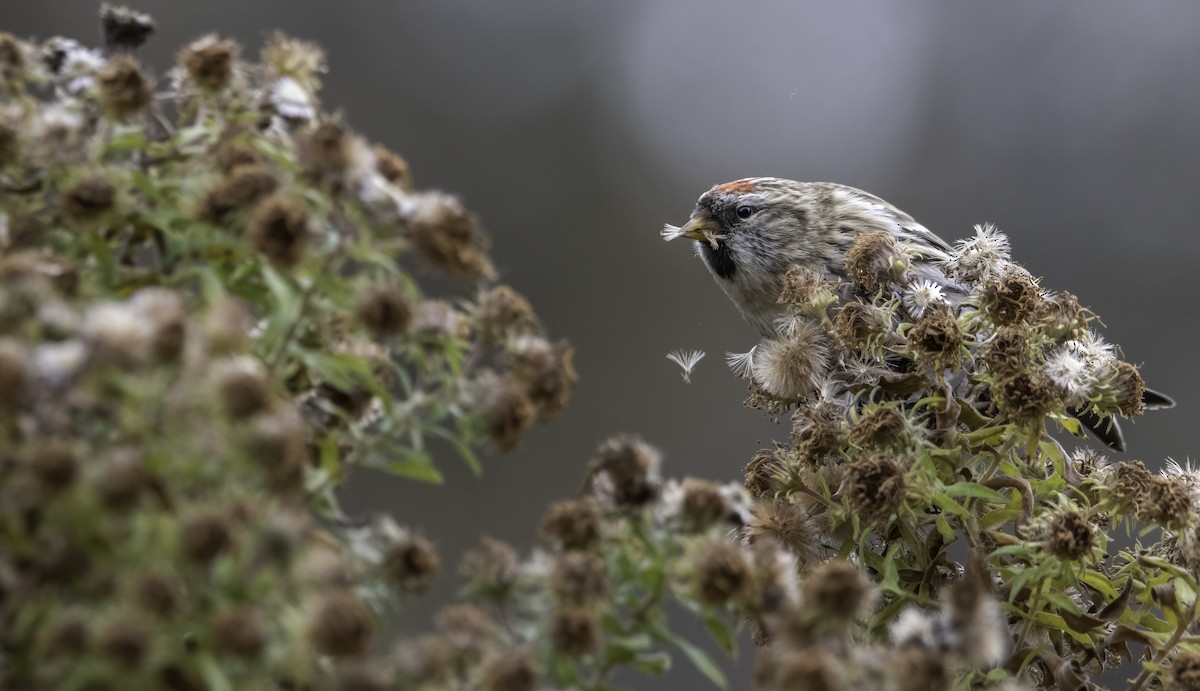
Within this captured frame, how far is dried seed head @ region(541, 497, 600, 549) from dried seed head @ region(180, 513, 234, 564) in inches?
9.6

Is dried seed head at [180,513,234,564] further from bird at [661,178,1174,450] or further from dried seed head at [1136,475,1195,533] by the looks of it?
bird at [661,178,1174,450]

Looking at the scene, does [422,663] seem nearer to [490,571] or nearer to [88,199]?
[490,571]

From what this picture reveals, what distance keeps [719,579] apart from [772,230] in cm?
225

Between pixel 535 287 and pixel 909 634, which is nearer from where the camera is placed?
pixel 909 634

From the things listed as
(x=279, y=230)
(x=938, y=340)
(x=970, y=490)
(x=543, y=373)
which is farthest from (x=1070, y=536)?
(x=279, y=230)

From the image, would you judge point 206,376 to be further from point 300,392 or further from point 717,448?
point 717,448

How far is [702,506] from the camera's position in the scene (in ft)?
2.81

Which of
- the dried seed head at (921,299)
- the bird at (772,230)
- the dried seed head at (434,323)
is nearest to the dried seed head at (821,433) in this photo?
the dried seed head at (921,299)

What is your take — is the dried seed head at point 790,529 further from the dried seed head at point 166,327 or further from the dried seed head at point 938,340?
the dried seed head at point 166,327

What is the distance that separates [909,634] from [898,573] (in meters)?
0.48

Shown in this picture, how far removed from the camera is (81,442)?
67cm

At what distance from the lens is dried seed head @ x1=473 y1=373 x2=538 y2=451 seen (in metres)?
0.86

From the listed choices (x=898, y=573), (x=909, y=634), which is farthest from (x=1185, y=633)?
(x=909, y=634)

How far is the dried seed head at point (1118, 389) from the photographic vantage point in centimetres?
136
